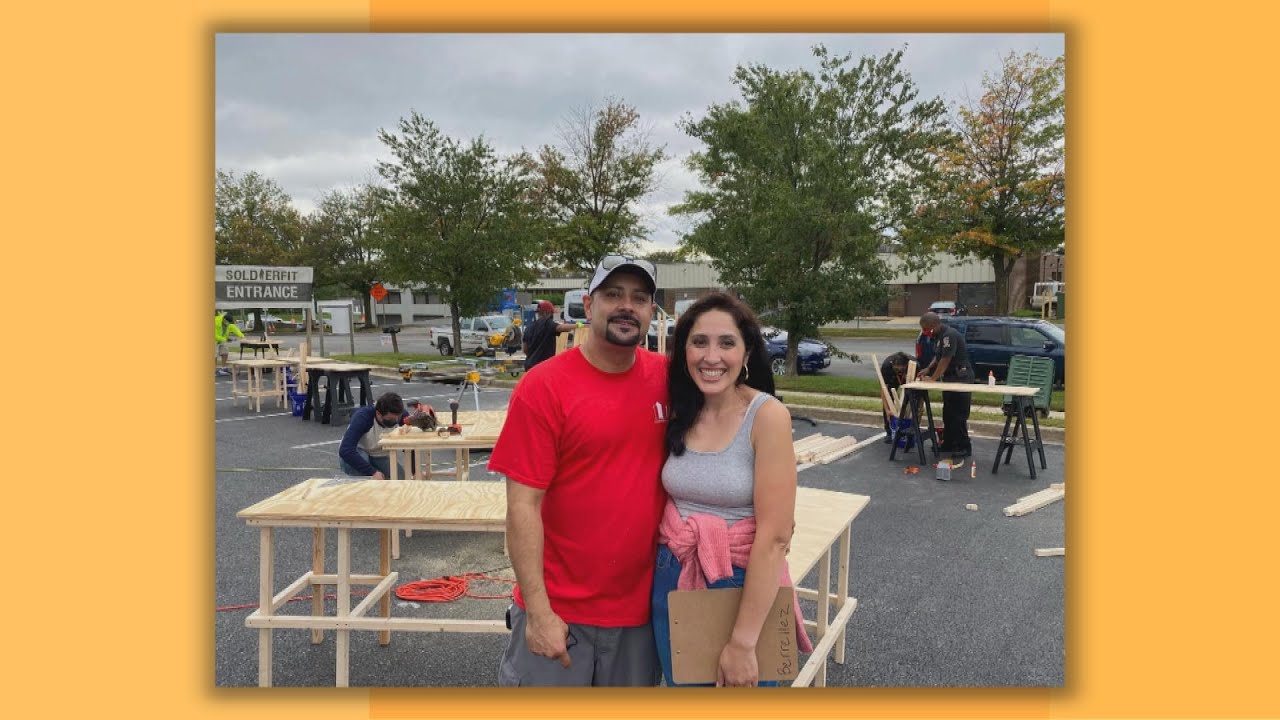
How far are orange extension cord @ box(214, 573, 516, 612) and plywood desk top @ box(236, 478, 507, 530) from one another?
96 centimetres

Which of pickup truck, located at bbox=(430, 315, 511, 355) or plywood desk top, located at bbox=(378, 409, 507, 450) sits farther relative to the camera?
pickup truck, located at bbox=(430, 315, 511, 355)

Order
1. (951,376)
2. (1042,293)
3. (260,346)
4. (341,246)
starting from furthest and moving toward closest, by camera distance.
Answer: (341,246) < (1042,293) < (260,346) < (951,376)

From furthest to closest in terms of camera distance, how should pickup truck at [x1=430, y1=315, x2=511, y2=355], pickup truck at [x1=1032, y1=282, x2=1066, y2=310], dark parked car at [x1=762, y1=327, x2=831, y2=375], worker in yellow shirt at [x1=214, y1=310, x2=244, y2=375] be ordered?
pickup truck at [x1=430, y1=315, x2=511, y2=355]
dark parked car at [x1=762, y1=327, x2=831, y2=375]
worker in yellow shirt at [x1=214, y1=310, x2=244, y2=375]
pickup truck at [x1=1032, y1=282, x2=1066, y2=310]

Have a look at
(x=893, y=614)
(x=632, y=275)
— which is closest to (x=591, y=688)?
(x=632, y=275)

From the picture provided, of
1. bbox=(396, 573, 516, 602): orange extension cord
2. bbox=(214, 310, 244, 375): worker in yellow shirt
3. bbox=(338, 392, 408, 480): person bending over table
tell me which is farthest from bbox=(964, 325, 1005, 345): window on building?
bbox=(214, 310, 244, 375): worker in yellow shirt

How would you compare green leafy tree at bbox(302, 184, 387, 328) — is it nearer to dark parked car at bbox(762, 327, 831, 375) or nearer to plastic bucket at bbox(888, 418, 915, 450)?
dark parked car at bbox(762, 327, 831, 375)

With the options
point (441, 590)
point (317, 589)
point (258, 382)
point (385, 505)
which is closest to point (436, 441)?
point (441, 590)

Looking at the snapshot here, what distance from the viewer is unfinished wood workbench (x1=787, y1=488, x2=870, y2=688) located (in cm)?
287

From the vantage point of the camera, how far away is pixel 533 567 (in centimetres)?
195

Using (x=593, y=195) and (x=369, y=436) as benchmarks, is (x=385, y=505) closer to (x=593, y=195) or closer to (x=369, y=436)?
(x=369, y=436)

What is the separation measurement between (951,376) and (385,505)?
6.97 m

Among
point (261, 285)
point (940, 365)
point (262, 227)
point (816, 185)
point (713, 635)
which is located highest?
point (262, 227)
